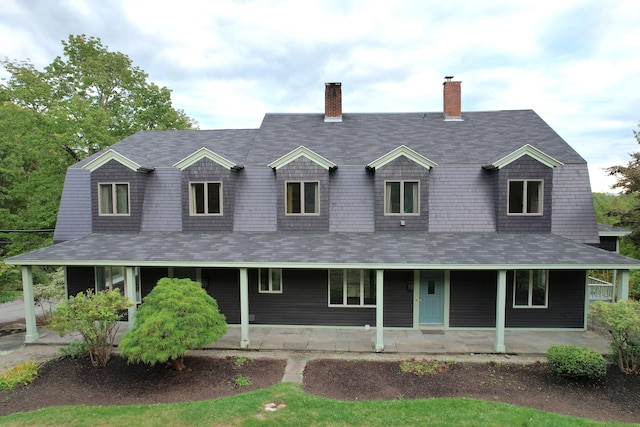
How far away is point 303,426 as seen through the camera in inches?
264

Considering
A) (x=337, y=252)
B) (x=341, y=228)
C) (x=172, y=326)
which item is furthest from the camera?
(x=341, y=228)

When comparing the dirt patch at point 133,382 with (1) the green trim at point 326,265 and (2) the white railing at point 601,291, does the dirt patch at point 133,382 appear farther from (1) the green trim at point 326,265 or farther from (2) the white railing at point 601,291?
(2) the white railing at point 601,291

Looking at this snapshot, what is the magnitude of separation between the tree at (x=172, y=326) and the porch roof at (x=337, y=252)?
5.33 ft

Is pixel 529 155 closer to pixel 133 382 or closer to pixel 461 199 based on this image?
pixel 461 199

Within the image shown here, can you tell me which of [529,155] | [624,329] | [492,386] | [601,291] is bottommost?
[492,386]

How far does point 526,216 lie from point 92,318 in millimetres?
14026

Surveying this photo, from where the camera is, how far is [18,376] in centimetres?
867

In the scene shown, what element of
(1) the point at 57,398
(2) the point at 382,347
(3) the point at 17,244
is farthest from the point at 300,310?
(3) the point at 17,244

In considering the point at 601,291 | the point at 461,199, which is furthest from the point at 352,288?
the point at 601,291

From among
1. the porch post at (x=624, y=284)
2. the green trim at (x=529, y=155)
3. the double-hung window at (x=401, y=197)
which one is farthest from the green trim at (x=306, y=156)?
the porch post at (x=624, y=284)

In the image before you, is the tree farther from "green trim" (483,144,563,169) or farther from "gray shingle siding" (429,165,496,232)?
"green trim" (483,144,563,169)

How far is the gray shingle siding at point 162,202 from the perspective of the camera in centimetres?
1344

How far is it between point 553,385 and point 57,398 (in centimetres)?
1153

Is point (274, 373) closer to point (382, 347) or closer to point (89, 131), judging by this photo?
point (382, 347)
